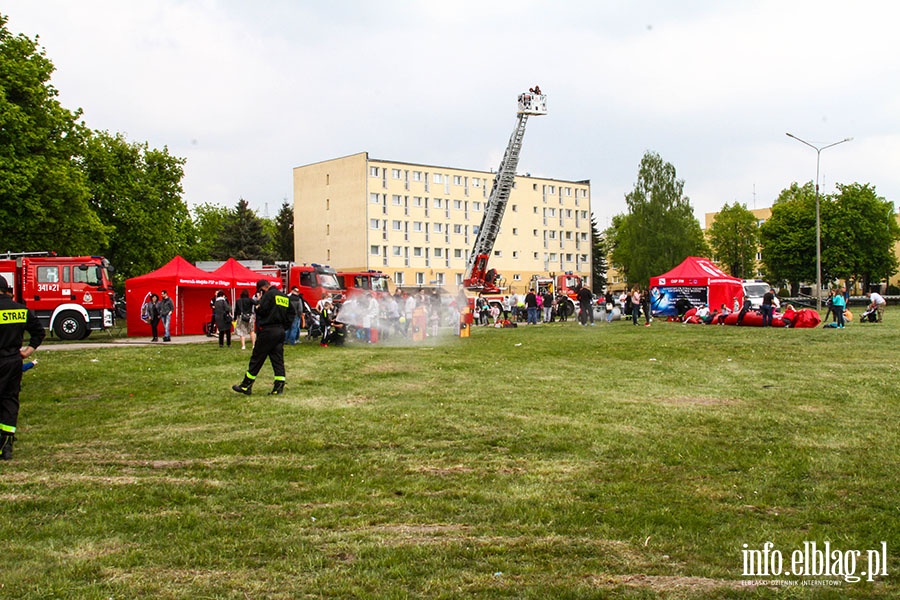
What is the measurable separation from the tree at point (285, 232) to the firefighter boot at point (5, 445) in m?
72.8

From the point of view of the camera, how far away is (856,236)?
70.6 meters

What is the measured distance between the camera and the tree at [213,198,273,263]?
220 feet

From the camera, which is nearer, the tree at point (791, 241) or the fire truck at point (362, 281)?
the fire truck at point (362, 281)

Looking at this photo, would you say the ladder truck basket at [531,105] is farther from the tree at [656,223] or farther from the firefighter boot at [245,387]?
the tree at [656,223]

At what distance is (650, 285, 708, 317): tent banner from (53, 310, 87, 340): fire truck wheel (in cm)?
2593

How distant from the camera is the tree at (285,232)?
80.2 metres

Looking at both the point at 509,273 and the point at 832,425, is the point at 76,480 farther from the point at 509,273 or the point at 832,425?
the point at 509,273

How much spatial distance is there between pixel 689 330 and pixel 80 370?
67.7ft

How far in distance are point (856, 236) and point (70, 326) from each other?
65274 millimetres

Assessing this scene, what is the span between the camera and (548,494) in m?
6.15

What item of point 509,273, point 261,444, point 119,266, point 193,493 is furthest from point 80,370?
point 509,273

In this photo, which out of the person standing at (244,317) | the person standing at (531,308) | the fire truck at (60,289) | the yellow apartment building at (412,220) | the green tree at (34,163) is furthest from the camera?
the yellow apartment building at (412,220)

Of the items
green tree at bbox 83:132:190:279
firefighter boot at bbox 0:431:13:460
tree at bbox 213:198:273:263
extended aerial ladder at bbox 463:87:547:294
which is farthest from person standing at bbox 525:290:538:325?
tree at bbox 213:198:273:263

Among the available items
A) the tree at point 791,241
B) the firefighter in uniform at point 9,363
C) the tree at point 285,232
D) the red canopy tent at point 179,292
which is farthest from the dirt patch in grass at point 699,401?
the tree at point 285,232
